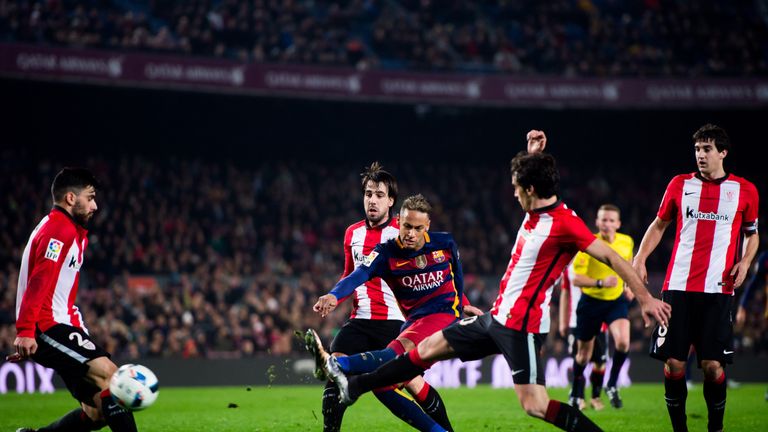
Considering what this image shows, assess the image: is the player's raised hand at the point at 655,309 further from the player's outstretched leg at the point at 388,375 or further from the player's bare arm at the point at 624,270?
the player's outstretched leg at the point at 388,375

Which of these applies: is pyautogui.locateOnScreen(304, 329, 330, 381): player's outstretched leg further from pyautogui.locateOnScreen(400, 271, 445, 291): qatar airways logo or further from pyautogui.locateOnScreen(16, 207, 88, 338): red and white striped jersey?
pyautogui.locateOnScreen(16, 207, 88, 338): red and white striped jersey

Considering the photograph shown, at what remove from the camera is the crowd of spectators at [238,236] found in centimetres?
2016

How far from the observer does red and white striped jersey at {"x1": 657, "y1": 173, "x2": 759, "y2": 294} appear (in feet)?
25.2

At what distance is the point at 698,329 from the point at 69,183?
5183 millimetres

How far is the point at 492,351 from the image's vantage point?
6.80 m

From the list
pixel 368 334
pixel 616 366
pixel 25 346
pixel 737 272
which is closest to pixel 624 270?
pixel 737 272

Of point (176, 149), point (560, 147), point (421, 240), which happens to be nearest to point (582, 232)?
point (421, 240)

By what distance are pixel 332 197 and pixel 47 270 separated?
20.6m

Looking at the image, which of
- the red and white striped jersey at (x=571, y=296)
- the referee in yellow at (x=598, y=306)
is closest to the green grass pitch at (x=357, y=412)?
the referee in yellow at (x=598, y=306)

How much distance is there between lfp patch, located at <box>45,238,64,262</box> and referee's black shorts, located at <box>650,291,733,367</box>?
15.7 feet

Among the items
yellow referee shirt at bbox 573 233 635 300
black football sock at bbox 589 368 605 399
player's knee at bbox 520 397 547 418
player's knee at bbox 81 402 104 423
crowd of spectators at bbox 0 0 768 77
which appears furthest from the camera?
crowd of spectators at bbox 0 0 768 77


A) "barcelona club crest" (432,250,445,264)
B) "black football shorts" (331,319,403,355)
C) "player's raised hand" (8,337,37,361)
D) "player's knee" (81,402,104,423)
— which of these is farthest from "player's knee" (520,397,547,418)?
"player's raised hand" (8,337,37,361)

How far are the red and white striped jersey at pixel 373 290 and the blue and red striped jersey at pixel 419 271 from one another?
0.53m

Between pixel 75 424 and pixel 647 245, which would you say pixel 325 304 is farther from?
pixel 647 245
